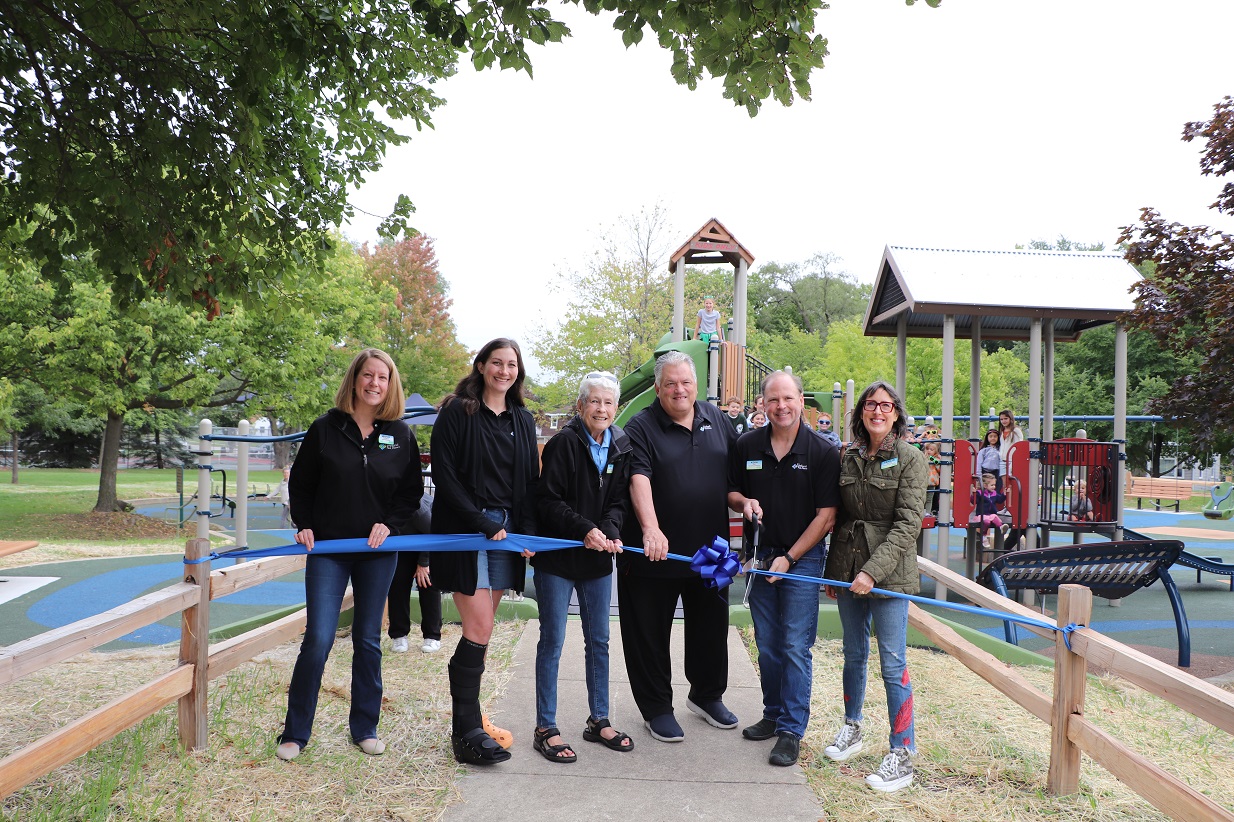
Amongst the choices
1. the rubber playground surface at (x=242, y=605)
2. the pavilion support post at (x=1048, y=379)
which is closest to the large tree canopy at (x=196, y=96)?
the rubber playground surface at (x=242, y=605)

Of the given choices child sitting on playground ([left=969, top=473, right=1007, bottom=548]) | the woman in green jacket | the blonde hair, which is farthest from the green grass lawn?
the woman in green jacket

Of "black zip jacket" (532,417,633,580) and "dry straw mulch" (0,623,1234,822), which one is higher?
"black zip jacket" (532,417,633,580)

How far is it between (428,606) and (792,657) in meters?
3.38

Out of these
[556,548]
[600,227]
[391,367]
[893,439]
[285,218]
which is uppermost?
[600,227]

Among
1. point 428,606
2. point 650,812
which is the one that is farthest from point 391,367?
point 428,606

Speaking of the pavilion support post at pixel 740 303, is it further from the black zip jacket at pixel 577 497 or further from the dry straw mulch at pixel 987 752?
the black zip jacket at pixel 577 497

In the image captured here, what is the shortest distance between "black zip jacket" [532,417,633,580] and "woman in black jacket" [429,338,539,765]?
0.40ft

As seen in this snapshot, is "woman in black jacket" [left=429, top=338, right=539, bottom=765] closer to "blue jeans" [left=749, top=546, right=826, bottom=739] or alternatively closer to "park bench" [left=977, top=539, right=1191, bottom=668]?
"blue jeans" [left=749, top=546, right=826, bottom=739]

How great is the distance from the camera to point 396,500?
13.4ft

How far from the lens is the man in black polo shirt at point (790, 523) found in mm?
4117

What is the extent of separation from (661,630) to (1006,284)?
8.82 metres

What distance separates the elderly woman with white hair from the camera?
4043 millimetres

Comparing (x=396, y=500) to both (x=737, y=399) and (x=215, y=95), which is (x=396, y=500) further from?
(x=737, y=399)

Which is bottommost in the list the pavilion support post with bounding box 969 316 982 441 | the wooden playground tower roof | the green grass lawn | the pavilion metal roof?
the green grass lawn
